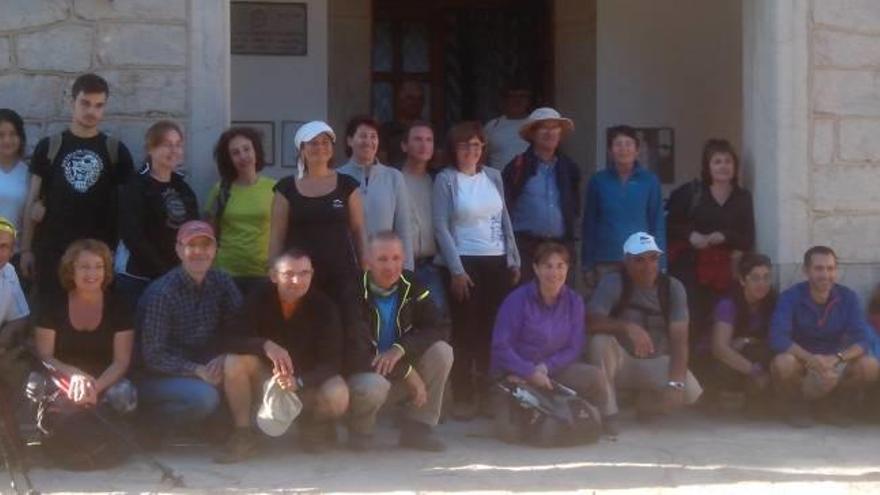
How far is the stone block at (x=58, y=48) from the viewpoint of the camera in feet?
25.8

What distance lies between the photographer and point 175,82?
791 centimetres

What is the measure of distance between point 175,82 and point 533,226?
78.5 inches

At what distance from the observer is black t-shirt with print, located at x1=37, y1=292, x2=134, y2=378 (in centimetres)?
701

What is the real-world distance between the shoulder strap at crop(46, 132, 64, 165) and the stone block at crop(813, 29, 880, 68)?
3994 mm

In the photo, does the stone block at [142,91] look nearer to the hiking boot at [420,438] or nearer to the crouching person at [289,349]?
the crouching person at [289,349]

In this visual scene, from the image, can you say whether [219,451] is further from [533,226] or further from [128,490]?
[533,226]

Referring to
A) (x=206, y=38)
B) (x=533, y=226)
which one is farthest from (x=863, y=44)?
(x=206, y=38)

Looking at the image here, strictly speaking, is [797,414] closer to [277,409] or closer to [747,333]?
[747,333]

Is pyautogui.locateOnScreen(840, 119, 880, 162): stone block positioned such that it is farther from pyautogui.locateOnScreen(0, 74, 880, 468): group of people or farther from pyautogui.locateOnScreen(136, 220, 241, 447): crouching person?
pyautogui.locateOnScreen(136, 220, 241, 447): crouching person

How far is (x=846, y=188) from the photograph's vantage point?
8.48 metres

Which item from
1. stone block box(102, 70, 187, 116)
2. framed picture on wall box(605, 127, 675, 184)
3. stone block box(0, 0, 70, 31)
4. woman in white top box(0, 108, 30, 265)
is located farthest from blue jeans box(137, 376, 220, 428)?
framed picture on wall box(605, 127, 675, 184)

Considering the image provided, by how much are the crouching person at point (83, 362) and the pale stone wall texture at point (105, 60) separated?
1.04 m

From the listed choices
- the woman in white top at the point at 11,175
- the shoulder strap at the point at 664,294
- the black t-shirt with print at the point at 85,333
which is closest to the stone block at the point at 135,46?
the woman in white top at the point at 11,175

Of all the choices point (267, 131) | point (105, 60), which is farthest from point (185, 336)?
point (267, 131)
